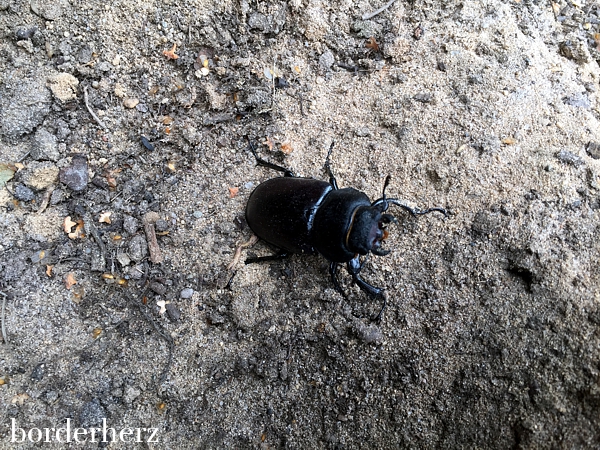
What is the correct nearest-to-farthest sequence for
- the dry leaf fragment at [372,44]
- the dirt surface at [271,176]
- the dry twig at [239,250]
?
1. the dirt surface at [271,176]
2. the dry twig at [239,250]
3. the dry leaf fragment at [372,44]

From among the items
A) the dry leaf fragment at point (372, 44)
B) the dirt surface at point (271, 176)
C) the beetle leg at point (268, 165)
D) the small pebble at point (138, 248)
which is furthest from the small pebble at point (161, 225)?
the dry leaf fragment at point (372, 44)

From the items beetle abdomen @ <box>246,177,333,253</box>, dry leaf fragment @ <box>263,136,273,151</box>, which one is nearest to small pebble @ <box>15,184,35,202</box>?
beetle abdomen @ <box>246,177,333,253</box>

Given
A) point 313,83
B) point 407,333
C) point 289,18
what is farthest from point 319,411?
point 289,18

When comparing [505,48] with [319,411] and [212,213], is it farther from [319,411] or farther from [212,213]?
[319,411]

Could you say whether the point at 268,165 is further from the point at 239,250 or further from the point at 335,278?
the point at 335,278

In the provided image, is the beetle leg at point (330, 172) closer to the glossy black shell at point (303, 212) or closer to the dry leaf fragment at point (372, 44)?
the glossy black shell at point (303, 212)

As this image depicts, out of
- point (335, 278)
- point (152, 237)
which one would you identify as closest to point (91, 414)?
point (152, 237)

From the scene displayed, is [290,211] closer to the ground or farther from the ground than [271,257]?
farther from the ground
